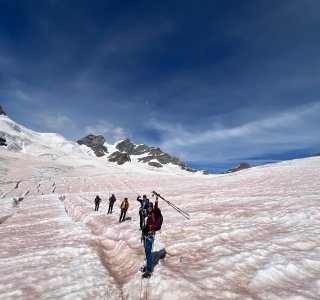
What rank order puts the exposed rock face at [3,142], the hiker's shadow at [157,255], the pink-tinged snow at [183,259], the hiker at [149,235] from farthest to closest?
the exposed rock face at [3,142] < the hiker's shadow at [157,255] < the hiker at [149,235] < the pink-tinged snow at [183,259]

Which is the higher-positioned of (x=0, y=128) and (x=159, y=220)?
(x=0, y=128)

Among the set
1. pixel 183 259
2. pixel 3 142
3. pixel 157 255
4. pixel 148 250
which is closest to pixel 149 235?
pixel 148 250

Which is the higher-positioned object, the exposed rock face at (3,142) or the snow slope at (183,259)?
the exposed rock face at (3,142)

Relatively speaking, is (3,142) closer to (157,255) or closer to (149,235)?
(157,255)

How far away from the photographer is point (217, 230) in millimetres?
15484

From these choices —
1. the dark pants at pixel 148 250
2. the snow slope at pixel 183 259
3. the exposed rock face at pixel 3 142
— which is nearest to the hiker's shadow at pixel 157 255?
the snow slope at pixel 183 259

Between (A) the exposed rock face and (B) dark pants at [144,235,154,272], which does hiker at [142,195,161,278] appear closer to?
(B) dark pants at [144,235,154,272]

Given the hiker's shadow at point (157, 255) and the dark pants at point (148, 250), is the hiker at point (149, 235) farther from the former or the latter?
the hiker's shadow at point (157, 255)

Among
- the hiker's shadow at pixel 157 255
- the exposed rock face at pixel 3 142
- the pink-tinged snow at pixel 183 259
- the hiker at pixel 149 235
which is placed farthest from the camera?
the exposed rock face at pixel 3 142

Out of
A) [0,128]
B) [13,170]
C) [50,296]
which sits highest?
[0,128]

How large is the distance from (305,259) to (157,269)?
18.2 feet

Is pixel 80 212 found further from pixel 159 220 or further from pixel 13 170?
pixel 13 170

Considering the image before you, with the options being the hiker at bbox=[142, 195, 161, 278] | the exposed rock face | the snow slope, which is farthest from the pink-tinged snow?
the exposed rock face

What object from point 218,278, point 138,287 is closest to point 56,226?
point 138,287
